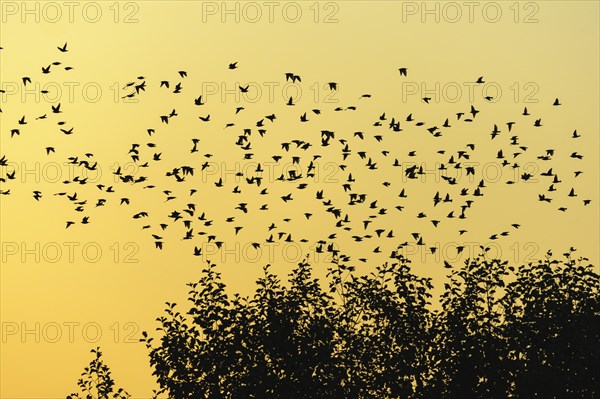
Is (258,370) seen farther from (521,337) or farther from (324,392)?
(521,337)

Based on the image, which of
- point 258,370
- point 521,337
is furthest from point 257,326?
point 521,337

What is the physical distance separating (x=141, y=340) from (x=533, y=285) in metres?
16.3

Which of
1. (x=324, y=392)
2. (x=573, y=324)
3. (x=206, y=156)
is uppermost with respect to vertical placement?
(x=206, y=156)

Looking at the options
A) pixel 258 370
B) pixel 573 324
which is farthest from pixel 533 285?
pixel 258 370

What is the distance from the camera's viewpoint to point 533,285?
59531mm

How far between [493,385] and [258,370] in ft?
31.0

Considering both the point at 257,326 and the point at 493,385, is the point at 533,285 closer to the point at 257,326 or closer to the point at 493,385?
the point at 493,385

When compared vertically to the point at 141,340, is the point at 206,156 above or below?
above

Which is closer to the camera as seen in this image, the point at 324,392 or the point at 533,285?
the point at 324,392

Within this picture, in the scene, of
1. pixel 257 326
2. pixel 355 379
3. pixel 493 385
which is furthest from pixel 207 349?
pixel 493 385

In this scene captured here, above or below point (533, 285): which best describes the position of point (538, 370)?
below

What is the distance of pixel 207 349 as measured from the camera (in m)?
56.7

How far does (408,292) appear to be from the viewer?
59.5 meters

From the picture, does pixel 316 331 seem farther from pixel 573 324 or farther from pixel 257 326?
pixel 573 324
